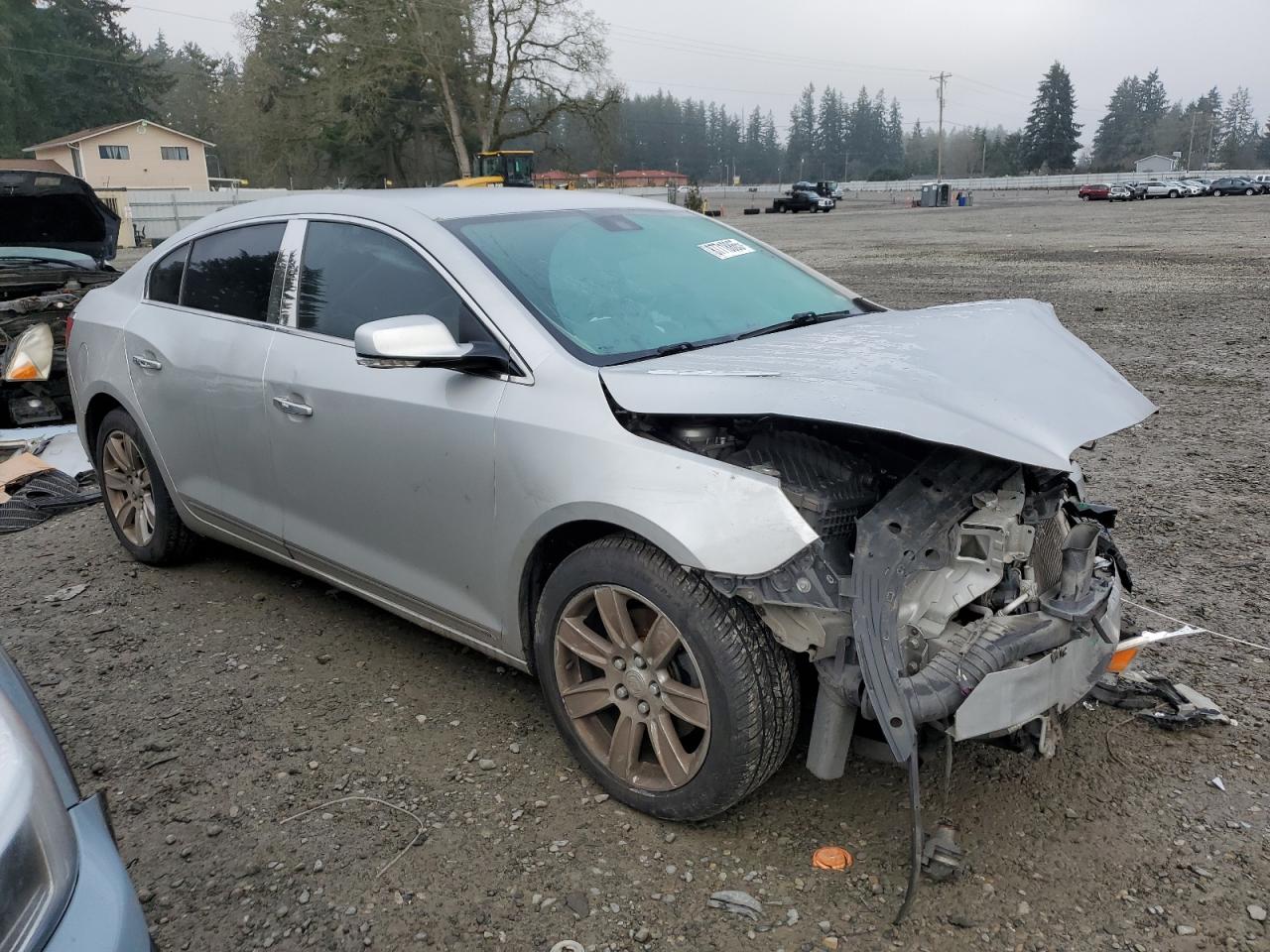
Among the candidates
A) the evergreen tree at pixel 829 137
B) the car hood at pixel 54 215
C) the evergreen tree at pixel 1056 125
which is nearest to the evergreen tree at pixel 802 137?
the evergreen tree at pixel 829 137

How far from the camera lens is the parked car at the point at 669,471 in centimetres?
240

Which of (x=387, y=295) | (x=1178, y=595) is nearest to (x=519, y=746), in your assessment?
(x=387, y=295)

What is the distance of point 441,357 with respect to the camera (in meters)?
2.83

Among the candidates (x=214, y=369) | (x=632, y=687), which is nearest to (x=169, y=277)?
(x=214, y=369)

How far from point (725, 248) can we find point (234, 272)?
198 centimetres

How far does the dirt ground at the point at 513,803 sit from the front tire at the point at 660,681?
17 centimetres

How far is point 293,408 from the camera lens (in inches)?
139

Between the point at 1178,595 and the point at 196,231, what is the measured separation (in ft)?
14.5

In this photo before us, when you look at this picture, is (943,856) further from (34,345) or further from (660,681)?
(34,345)

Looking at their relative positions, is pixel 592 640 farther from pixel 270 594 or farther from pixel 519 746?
pixel 270 594

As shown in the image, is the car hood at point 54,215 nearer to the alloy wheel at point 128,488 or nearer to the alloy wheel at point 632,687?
the alloy wheel at point 128,488

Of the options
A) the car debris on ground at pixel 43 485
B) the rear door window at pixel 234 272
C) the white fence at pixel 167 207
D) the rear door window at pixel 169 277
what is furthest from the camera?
the white fence at pixel 167 207

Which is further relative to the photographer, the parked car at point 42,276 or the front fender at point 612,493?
the parked car at point 42,276

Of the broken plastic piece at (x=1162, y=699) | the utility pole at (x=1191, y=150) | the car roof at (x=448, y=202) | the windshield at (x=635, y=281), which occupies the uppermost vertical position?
the utility pole at (x=1191, y=150)
